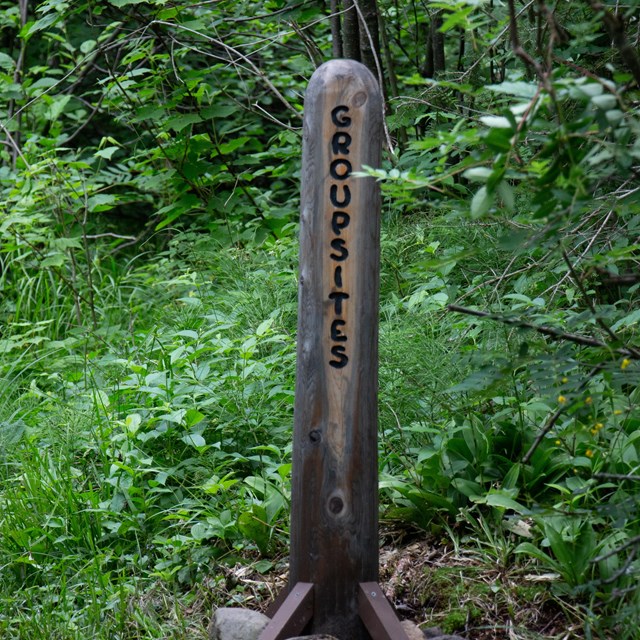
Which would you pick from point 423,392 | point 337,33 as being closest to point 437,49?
point 337,33

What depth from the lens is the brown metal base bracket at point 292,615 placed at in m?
2.73

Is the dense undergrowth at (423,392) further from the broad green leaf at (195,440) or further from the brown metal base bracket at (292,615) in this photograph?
the brown metal base bracket at (292,615)

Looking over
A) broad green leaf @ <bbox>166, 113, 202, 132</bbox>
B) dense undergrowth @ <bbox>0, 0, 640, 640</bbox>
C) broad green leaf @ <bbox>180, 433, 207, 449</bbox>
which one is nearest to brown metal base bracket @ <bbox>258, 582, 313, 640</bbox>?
dense undergrowth @ <bbox>0, 0, 640, 640</bbox>

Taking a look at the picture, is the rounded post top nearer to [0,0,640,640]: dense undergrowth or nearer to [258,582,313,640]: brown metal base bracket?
[0,0,640,640]: dense undergrowth

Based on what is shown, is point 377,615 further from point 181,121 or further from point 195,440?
point 181,121

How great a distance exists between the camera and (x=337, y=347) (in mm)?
2811

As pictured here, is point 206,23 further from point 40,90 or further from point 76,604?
point 76,604

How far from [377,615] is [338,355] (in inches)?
31.2

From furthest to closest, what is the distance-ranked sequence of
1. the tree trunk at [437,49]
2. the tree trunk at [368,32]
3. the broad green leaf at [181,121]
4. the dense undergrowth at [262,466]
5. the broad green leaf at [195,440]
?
1. the tree trunk at [437,49]
2. the broad green leaf at [181,121]
3. the tree trunk at [368,32]
4. the broad green leaf at [195,440]
5. the dense undergrowth at [262,466]

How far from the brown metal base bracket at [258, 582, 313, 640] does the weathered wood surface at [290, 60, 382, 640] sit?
0.12 ft

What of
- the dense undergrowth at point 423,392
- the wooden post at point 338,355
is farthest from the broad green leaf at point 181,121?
the wooden post at point 338,355

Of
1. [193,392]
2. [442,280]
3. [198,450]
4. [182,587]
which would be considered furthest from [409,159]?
[182,587]

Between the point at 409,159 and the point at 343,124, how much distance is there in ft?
7.91

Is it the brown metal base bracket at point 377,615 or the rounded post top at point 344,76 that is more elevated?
the rounded post top at point 344,76
